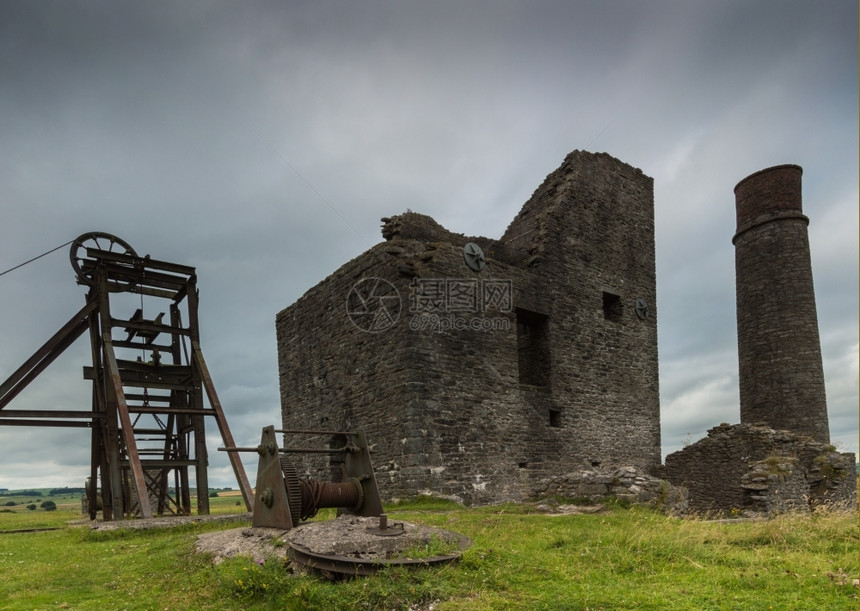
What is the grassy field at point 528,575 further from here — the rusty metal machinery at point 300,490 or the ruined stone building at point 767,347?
the ruined stone building at point 767,347

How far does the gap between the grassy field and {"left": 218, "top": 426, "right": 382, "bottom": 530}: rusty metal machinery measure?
3.01ft

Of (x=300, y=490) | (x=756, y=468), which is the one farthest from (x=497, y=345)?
(x=300, y=490)

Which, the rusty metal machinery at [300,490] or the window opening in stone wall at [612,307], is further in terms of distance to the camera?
the window opening in stone wall at [612,307]

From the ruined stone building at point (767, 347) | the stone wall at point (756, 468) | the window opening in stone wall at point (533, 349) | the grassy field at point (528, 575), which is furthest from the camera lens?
the ruined stone building at point (767, 347)

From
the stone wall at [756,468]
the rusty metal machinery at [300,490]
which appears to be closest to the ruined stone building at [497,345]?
the stone wall at [756,468]

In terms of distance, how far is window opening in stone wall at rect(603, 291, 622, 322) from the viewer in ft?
60.5

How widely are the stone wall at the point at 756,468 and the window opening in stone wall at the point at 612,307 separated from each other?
4.36m

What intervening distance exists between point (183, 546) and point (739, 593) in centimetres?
642

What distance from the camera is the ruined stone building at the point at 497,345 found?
13.7 m

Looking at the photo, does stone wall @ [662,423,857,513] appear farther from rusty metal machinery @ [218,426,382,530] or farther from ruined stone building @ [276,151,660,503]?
rusty metal machinery @ [218,426,382,530]

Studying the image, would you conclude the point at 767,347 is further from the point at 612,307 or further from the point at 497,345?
the point at 497,345

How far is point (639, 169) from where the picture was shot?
20125 millimetres

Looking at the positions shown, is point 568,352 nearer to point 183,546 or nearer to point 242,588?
point 183,546

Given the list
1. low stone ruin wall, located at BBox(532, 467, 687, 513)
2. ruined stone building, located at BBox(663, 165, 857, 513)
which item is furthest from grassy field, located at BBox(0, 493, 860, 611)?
ruined stone building, located at BBox(663, 165, 857, 513)
